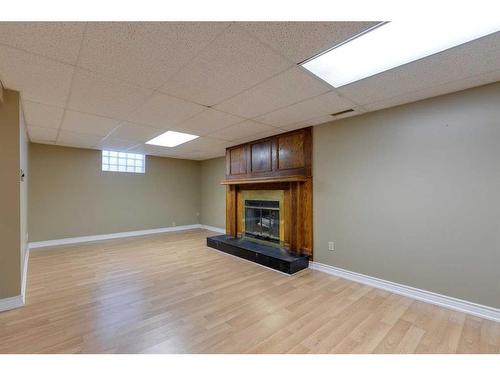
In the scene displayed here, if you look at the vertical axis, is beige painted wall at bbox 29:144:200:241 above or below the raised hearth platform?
above

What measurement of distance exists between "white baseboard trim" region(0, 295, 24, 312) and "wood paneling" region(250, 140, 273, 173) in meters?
3.69

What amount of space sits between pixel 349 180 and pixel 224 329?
246cm

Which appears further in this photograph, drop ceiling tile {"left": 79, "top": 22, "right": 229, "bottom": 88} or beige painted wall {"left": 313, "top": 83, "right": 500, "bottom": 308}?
beige painted wall {"left": 313, "top": 83, "right": 500, "bottom": 308}

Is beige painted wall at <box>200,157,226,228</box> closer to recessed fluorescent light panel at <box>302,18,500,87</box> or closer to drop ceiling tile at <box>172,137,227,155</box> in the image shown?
drop ceiling tile at <box>172,137,227,155</box>

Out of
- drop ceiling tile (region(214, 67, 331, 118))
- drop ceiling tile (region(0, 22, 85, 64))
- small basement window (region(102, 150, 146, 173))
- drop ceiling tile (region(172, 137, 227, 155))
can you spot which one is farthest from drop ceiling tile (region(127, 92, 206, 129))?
small basement window (region(102, 150, 146, 173))

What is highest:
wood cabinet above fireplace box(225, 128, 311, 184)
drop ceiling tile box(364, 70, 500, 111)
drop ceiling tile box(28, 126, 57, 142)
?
drop ceiling tile box(28, 126, 57, 142)

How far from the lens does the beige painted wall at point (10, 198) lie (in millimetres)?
2307

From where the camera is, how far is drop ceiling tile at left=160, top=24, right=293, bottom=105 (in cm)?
160

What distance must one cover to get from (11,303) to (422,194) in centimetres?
458

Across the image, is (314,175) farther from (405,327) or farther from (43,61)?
(43,61)

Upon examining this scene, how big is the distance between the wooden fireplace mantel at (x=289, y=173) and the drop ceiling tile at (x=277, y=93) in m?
1.13

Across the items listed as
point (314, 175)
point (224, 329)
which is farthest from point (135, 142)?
point (224, 329)

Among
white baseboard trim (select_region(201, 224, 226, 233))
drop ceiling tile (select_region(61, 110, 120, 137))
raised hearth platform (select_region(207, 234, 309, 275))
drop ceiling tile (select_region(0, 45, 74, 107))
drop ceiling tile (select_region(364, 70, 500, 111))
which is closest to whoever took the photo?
drop ceiling tile (select_region(0, 45, 74, 107))

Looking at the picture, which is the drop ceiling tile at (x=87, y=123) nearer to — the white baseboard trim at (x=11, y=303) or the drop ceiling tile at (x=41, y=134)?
the drop ceiling tile at (x=41, y=134)
